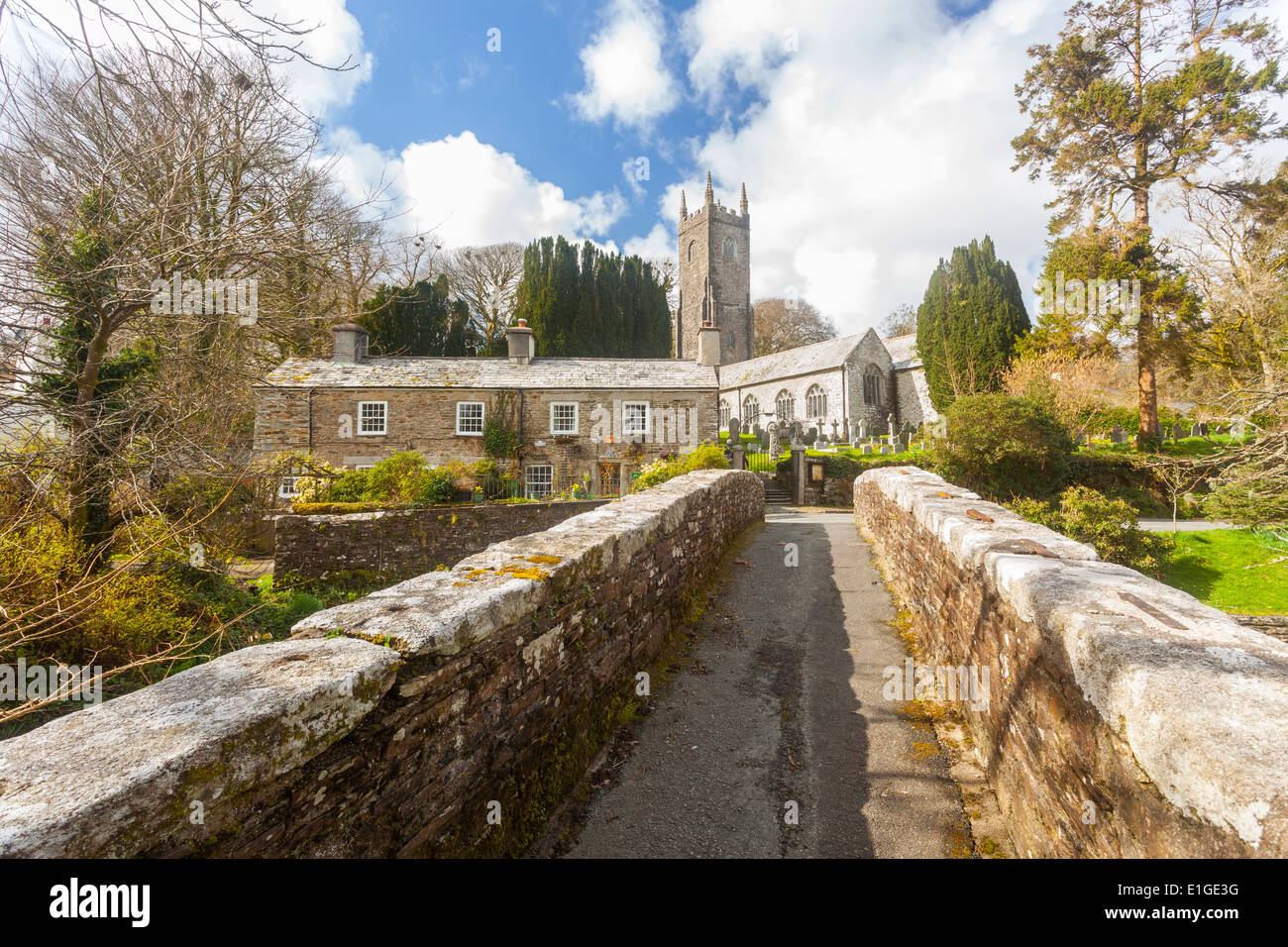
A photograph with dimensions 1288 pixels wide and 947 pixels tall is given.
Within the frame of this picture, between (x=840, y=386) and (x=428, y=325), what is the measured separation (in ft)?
81.6

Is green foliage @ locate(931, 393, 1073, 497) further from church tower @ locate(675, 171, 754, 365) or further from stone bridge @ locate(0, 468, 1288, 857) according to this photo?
church tower @ locate(675, 171, 754, 365)

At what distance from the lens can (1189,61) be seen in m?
21.3

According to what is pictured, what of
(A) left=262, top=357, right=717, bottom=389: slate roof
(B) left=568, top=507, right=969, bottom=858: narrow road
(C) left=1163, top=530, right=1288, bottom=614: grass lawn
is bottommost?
(C) left=1163, top=530, right=1288, bottom=614: grass lawn

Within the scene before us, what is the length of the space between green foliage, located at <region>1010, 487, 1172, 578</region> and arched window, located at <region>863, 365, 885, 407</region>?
25643mm

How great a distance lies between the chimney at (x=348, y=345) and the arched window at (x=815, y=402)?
1037 inches

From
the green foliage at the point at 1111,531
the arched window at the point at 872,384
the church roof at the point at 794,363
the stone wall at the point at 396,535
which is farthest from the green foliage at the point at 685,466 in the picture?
the arched window at the point at 872,384

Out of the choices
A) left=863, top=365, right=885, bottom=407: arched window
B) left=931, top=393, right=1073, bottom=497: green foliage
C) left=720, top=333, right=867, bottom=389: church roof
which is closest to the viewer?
left=931, top=393, right=1073, bottom=497: green foliage

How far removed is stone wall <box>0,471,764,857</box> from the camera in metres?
1.33

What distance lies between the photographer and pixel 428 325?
33219 millimetres

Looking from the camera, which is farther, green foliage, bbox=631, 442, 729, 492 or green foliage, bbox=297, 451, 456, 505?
green foliage, bbox=631, 442, 729, 492

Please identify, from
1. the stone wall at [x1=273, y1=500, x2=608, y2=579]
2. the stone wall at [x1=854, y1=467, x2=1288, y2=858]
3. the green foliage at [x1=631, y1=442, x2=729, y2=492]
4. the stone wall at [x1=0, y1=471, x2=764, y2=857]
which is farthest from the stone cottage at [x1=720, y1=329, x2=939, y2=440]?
the stone wall at [x1=0, y1=471, x2=764, y2=857]
